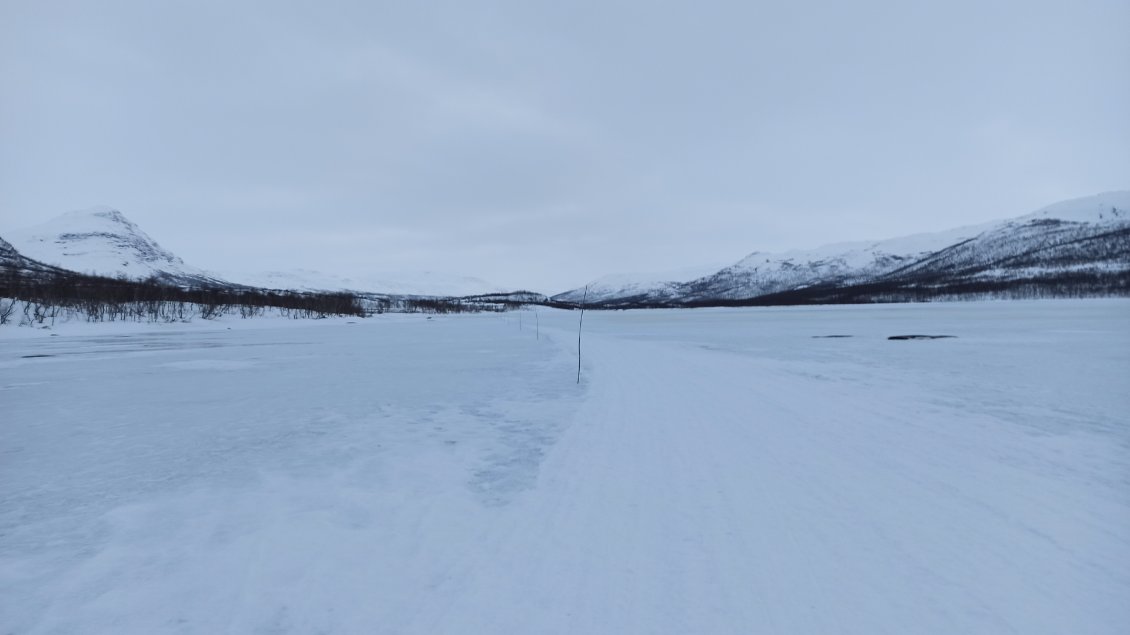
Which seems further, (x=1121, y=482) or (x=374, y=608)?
(x=1121, y=482)

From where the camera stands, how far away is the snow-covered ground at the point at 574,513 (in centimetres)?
325

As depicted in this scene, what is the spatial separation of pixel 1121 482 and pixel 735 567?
190 inches

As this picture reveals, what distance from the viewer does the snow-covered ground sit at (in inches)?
128

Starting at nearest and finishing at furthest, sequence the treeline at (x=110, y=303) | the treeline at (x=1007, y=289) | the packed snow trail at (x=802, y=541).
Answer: the packed snow trail at (x=802, y=541) < the treeline at (x=110, y=303) < the treeline at (x=1007, y=289)

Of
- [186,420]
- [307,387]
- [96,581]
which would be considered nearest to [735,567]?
[96,581]

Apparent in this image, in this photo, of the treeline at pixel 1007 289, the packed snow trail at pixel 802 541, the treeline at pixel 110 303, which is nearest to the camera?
the packed snow trail at pixel 802 541

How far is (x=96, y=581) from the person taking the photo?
3.62 metres

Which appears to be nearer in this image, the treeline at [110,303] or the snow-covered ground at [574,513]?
the snow-covered ground at [574,513]

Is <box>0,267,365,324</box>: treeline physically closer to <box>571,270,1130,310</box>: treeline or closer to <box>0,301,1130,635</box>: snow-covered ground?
<box>0,301,1130,635</box>: snow-covered ground

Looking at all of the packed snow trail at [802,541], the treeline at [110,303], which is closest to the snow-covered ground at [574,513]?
the packed snow trail at [802,541]

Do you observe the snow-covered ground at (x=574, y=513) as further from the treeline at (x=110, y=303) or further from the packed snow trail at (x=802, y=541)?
the treeline at (x=110, y=303)

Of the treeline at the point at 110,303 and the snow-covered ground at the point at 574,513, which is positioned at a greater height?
the treeline at the point at 110,303

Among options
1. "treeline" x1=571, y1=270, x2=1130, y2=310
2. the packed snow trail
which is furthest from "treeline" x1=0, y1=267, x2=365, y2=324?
"treeline" x1=571, y1=270, x2=1130, y2=310

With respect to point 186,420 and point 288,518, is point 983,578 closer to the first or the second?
point 288,518
